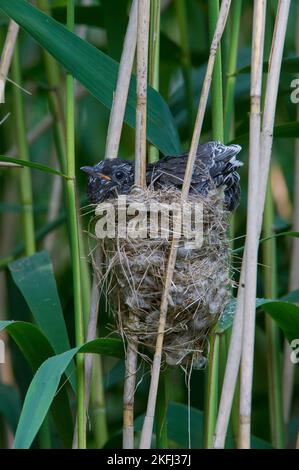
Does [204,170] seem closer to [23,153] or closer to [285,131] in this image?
[285,131]

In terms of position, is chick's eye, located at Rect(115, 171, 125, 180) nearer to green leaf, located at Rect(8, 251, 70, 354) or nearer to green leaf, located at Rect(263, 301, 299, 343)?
green leaf, located at Rect(8, 251, 70, 354)

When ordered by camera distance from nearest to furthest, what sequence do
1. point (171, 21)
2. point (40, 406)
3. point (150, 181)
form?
point (40, 406), point (150, 181), point (171, 21)

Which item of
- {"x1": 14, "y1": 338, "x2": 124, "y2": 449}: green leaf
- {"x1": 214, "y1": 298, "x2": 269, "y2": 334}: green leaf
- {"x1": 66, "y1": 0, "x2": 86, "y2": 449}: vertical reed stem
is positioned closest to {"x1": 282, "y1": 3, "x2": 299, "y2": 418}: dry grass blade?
{"x1": 214, "y1": 298, "x2": 269, "y2": 334}: green leaf

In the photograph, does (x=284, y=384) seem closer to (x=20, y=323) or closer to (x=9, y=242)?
(x=20, y=323)
